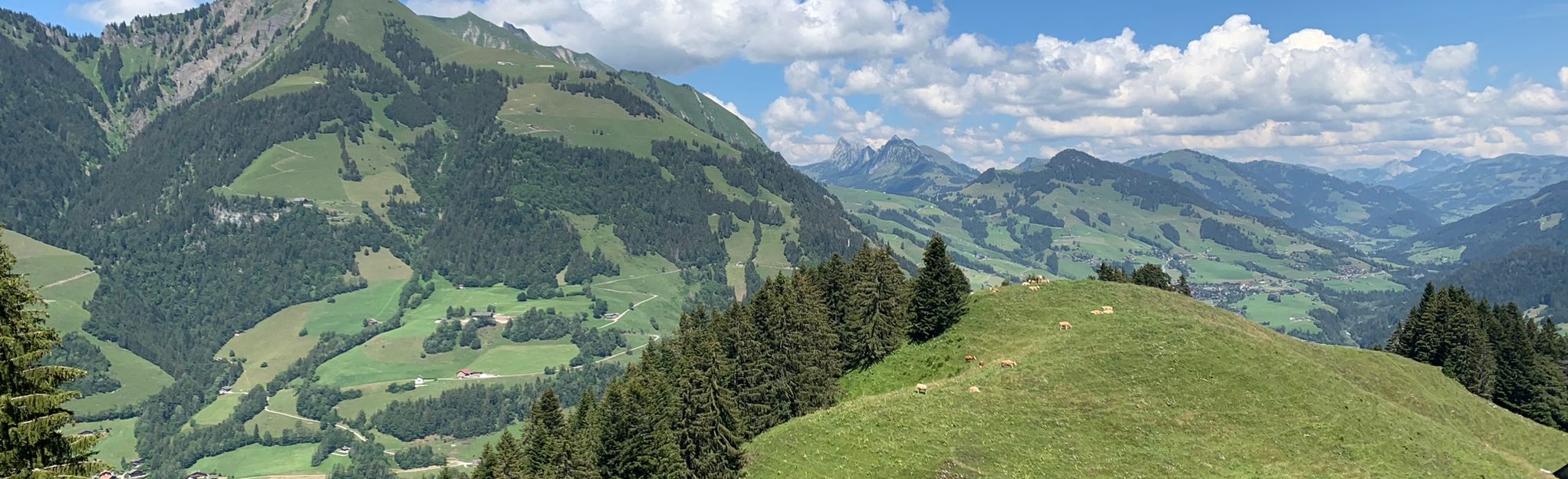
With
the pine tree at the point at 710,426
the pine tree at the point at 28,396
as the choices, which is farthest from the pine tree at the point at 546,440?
the pine tree at the point at 28,396

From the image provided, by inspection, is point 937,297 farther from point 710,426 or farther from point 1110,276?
point 1110,276

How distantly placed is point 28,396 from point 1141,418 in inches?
2635

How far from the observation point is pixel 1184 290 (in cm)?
14700

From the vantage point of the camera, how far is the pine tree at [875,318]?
89.8m

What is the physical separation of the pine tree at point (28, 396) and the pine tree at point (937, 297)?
255ft

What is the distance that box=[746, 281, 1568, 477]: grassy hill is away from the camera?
57656mm

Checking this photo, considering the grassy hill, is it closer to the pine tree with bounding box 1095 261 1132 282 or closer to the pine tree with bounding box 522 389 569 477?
the pine tree with bounding box 522 389 569 477

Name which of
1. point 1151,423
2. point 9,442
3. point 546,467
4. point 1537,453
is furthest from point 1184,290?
point 9,442

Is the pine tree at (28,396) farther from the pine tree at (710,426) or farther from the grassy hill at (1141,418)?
the grassy hill at (1141,418)

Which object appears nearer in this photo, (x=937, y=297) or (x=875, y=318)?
(x=875, y=318)

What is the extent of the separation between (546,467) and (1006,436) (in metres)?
42.1

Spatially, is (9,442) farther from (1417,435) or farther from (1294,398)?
(1417,435)

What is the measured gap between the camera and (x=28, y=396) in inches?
950

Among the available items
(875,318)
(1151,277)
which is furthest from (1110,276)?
(875,318)
